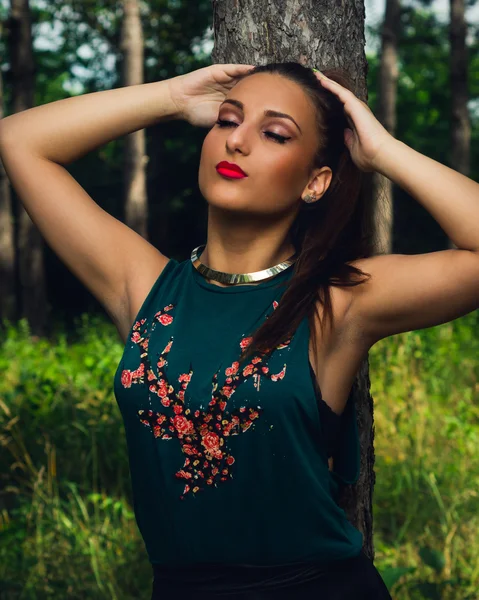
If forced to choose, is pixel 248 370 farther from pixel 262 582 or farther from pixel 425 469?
pixel 425 469

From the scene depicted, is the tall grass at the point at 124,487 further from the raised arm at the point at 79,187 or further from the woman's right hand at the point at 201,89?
the woman's right hand at the point at 201,89

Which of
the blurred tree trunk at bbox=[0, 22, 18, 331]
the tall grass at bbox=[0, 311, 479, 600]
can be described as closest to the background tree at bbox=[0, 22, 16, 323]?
the blurred tree trunk at bbox=[0, 22, 18, 331]

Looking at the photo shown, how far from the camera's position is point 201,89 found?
2.61 m

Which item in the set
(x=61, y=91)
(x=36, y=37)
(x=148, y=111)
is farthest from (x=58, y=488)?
(x=61, y=91)

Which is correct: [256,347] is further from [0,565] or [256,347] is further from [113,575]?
[0,565]

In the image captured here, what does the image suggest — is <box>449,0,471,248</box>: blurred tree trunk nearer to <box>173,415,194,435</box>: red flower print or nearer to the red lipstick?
the red lipstick

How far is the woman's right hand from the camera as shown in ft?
8.46

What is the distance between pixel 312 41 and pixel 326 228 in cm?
86

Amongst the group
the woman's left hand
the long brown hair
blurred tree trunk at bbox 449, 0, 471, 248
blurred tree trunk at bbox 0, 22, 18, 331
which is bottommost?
blurred tree trunk at bbox 0, 22, 18, 331

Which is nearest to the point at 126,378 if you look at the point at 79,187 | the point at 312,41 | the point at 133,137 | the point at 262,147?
the point at 79,187

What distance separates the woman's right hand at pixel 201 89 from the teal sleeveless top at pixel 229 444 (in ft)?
2.11

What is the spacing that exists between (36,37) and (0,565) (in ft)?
49.2

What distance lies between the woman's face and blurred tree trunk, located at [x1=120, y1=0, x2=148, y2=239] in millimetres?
9693

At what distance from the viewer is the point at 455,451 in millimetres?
5312
